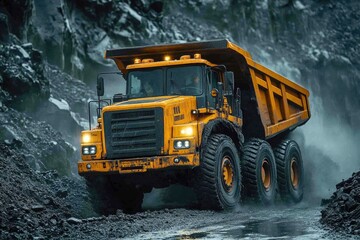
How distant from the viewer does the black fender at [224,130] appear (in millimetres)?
13266

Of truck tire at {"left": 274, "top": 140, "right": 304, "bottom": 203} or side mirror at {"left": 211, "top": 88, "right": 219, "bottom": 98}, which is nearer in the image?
side mirror at {"left": 211, "top": 88, "right": 219, "bottom": 98}

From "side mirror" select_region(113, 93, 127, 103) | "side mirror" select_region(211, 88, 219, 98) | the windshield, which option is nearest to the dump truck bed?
the windshield

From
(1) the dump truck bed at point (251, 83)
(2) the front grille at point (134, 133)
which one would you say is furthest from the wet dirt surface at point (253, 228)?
(1) the dump truck bed at point (251, 83)

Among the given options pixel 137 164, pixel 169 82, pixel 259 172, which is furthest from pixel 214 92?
pixel 259 172

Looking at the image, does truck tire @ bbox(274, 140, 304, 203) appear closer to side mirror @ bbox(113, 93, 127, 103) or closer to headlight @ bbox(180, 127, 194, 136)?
Answer: side mirror @ bbox(113, 93, 127, 103)

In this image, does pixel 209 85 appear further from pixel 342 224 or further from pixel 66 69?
pixel 66 69

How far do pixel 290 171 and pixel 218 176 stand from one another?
485 centimetres

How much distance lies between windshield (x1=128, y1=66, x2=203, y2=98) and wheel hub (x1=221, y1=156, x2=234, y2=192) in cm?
140

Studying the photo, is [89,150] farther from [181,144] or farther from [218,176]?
[218,176]

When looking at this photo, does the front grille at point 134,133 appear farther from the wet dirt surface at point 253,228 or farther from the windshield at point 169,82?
the wet dirt surface at point 253,228

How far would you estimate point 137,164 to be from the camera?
42.0ft

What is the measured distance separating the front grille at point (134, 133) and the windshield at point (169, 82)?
116cm

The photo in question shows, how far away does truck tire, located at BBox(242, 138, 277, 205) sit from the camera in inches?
601

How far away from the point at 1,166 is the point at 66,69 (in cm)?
943
